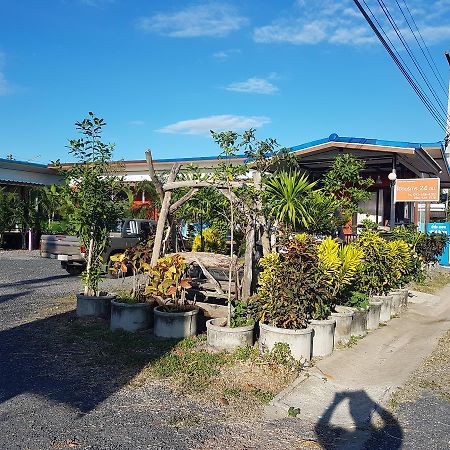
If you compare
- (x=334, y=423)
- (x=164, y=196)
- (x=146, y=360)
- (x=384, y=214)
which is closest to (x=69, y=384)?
(x=146, y=360)

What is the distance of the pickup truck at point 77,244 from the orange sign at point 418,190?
7.56 m

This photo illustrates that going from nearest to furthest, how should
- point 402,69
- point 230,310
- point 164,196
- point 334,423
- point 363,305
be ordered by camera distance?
point 334,423 → point 230,310 → point 363,305 → point 164,196 → point 402,69

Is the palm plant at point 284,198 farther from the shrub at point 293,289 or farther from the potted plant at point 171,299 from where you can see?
the potted plant at point 171,299

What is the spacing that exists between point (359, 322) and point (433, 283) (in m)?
8.51

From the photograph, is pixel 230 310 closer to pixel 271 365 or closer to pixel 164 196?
pixel 271 365

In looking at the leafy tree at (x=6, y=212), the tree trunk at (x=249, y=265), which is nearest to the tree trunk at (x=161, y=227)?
the tree trunk at (x=249, y=265)

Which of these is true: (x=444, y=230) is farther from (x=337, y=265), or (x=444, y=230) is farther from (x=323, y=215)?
(x=337, y=265)

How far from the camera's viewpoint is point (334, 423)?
4.21m

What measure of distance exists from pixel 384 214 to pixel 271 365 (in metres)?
15.1

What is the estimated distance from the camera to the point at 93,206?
24.5 feet

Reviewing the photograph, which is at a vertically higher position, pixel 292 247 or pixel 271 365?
pixel 292 247

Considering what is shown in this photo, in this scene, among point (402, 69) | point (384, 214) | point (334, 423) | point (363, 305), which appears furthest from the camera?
point (384, 214)

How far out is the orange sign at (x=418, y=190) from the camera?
13.6m

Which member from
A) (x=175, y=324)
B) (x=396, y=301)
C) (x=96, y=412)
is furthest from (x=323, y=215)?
(x=96, y=412)
